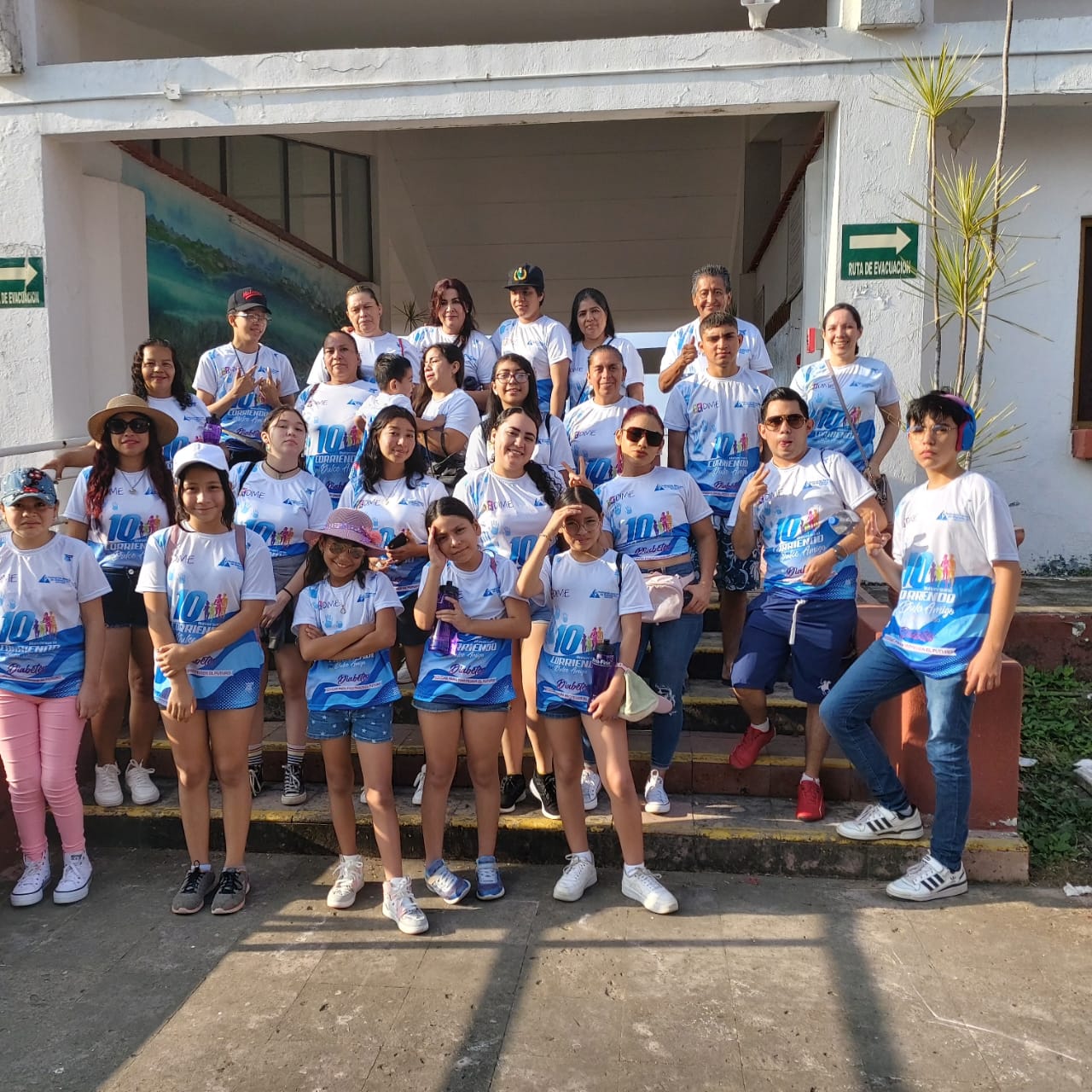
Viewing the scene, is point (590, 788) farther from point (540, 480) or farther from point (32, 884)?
point (32, 884)

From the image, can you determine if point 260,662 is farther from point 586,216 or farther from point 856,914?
point 586,216

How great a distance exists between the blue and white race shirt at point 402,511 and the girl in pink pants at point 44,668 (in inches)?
44.2

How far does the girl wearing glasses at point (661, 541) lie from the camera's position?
4.03 metres

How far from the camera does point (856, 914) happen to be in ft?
11.9

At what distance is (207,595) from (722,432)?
96.4 inches

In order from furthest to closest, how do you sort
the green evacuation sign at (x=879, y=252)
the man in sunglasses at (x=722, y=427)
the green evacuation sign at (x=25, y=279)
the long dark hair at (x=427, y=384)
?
the green evacuation sign at (x=25, y=279) → the green evacuation sign at (x=879, y=252) → the long dark hair at (x=427, y=384) → the man in sunglasses at (x=722, y=427)

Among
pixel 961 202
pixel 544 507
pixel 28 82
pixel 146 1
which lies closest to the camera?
pixel 544 507

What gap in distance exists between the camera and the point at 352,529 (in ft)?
12.0

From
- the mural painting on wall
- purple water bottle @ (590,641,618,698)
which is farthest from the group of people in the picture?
the mural painting on wall

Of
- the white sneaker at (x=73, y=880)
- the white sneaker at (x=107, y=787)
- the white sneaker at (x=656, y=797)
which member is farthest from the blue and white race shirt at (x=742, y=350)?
the white sneaker at (x=73, y=880)

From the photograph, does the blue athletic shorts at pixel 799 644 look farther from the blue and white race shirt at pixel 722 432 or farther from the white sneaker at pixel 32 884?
the white sneaker at pixel 32 884

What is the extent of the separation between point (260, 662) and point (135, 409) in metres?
1.31

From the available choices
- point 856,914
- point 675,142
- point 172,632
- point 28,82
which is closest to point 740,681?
point 856,914

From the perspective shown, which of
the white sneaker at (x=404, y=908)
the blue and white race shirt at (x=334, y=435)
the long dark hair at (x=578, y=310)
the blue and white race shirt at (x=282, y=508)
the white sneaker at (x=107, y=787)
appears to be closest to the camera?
the white sneaker at (x=404, y=908)
